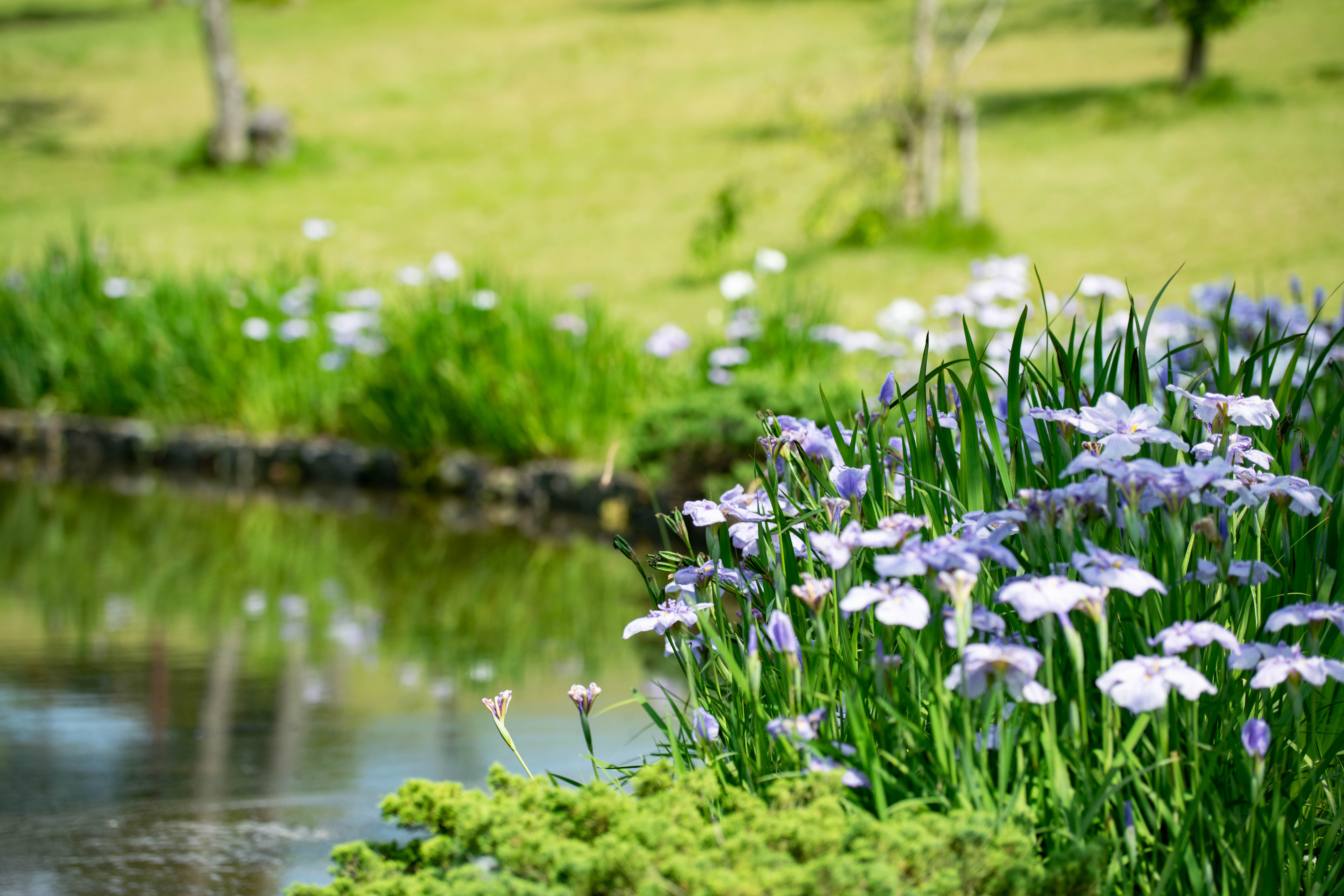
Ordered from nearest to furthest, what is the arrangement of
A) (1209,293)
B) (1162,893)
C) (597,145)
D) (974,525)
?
(1162,893)
(974,525)
(1209,293)
(597,145)

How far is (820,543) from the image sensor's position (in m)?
1.58

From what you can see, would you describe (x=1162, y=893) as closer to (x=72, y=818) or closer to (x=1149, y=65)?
(x=72, y=818)

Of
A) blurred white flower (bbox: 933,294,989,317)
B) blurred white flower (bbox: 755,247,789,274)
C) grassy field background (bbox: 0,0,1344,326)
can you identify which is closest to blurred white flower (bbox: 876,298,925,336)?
blurred white flower (bbox: 933,294,989,317)

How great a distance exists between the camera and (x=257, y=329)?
8734 millimetres

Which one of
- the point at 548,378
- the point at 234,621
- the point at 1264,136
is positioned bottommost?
the point at 234,621

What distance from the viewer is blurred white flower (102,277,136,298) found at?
31.4ft

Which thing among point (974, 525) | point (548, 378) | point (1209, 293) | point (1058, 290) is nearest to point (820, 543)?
point (974, 525)

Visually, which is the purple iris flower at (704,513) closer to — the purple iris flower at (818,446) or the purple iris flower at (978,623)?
the purple iris flower at (818,446)

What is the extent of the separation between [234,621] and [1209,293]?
167 inches

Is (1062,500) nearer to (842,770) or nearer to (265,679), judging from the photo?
(842,770)

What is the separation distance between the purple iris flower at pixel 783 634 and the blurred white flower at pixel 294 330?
7.55m

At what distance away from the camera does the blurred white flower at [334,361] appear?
8.39m

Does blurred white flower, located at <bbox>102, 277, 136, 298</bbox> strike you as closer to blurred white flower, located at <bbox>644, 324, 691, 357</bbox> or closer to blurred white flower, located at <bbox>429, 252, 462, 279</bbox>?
blurred white flower, located at <bbox>429, 252, 462, 279</bbox>

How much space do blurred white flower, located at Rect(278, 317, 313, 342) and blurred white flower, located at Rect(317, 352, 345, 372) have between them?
25 centimetres
